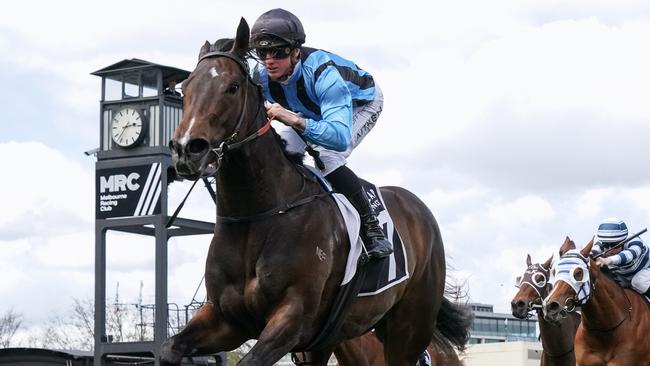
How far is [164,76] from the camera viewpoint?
125 feet

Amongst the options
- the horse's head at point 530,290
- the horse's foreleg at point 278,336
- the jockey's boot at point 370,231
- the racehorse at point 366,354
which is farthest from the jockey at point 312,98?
the horse's head at point 530,290

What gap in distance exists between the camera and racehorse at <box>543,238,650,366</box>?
13219 mm

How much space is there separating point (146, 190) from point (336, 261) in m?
30.6

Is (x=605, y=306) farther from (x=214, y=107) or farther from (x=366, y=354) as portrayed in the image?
(x=214, y=107)

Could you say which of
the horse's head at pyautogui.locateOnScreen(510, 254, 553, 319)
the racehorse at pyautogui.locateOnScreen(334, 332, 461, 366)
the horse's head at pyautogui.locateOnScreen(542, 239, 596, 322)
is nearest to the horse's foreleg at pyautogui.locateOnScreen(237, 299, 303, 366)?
the racehorse at pyautogui.locateOnScreen(334, 332, 461, 366)

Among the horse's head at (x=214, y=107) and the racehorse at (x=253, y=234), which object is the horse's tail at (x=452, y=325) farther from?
the horse's head at (x=214, y=107)

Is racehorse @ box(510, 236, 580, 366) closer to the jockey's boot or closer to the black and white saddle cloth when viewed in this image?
the black and white saddle cloth

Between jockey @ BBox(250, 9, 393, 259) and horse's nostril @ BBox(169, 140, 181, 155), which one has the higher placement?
jockey @ BBox(250, 9, 393, 259)

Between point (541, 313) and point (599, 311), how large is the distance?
1.54 m

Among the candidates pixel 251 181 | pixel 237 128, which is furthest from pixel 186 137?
pixel 251 181

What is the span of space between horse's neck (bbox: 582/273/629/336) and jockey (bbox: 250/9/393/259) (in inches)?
234

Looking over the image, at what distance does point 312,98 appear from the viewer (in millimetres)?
7855

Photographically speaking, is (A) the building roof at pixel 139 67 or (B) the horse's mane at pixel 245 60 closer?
(B) the horse's mane at pixel 245 60

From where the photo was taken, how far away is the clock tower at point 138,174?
36956 mm
